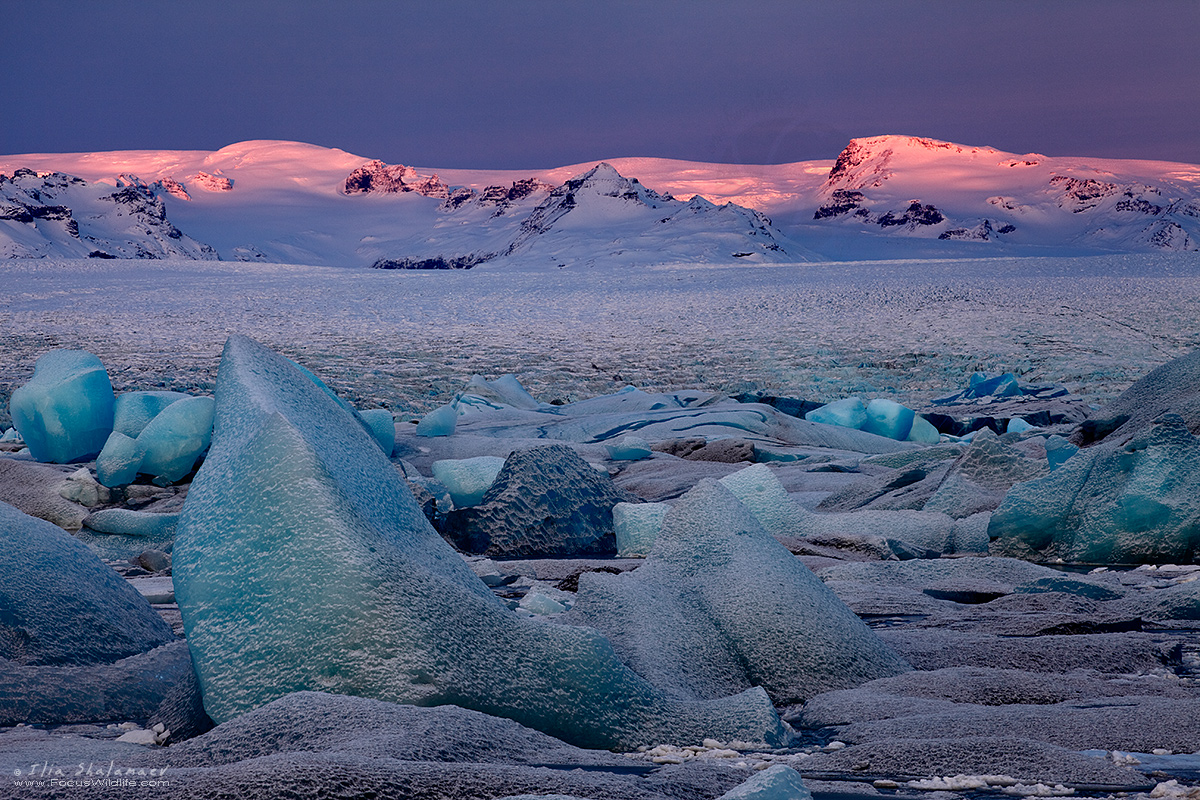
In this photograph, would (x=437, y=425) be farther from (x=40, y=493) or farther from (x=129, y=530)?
(x=129, y=530)

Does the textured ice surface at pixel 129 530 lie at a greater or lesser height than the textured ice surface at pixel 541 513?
lesser

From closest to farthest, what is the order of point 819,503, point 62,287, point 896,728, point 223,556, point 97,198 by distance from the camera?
point 896,728
point 223,556
point 819,503
point 62,287
point 97,198

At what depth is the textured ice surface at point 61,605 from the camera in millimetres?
2248

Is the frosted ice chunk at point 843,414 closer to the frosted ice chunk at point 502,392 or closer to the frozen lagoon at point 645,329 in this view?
the frosted ice chunk at point 502,392

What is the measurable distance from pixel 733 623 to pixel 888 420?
24.6 feet

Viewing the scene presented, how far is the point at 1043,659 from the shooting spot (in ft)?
7.61

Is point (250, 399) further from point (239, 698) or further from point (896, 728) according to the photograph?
point (896, 728)

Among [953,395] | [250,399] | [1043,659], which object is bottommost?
[953,395]

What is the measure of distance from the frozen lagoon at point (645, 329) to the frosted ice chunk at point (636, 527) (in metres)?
7.84

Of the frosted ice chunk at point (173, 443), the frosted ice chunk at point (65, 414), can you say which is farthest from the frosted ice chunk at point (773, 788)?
the frosted ice chunk at point (65, 414)

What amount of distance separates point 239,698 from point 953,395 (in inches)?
481

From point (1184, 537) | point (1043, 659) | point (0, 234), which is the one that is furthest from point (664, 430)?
point (0, 234)

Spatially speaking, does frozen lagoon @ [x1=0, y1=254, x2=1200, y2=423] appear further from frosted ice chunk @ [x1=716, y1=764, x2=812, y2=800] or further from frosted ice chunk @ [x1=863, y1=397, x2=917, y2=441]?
frosted ice chunk @ [x1=716, y1=764, x2=812, y2=800]

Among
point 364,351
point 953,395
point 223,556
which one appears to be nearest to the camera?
point 223,556
